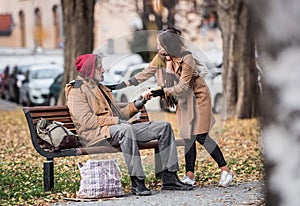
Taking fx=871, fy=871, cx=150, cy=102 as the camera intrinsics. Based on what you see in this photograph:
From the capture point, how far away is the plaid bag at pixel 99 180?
26.1 ft

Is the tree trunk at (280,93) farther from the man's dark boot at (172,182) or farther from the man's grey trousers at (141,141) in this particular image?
the man's dark boot at (172,182)

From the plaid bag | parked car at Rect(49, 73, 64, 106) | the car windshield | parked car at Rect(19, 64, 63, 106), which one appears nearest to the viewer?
the plaid bag

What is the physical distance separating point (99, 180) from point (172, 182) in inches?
31.4

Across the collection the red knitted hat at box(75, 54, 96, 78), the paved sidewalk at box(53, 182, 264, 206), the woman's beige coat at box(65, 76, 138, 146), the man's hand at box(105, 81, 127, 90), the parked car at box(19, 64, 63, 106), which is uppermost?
the red knitted hat at box(75, 54, 96, 78)

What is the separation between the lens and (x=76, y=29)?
20.5m

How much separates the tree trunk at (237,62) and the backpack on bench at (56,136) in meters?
11.9

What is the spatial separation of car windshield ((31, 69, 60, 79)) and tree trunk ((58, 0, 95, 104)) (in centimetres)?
1125

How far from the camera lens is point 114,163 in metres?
8.07

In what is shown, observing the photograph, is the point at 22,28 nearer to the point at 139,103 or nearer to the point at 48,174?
the point at 139,103

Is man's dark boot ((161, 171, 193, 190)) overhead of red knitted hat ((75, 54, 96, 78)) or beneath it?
beneath

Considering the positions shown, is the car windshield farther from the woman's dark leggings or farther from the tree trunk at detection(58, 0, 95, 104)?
the woman's dark leggings

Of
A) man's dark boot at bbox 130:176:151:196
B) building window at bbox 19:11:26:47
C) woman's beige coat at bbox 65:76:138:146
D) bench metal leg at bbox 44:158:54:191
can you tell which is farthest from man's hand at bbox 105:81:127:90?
building window at bbox 19:11:26:47

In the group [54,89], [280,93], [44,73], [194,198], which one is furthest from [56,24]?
[280,93]

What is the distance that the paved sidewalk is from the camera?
7.64 m
